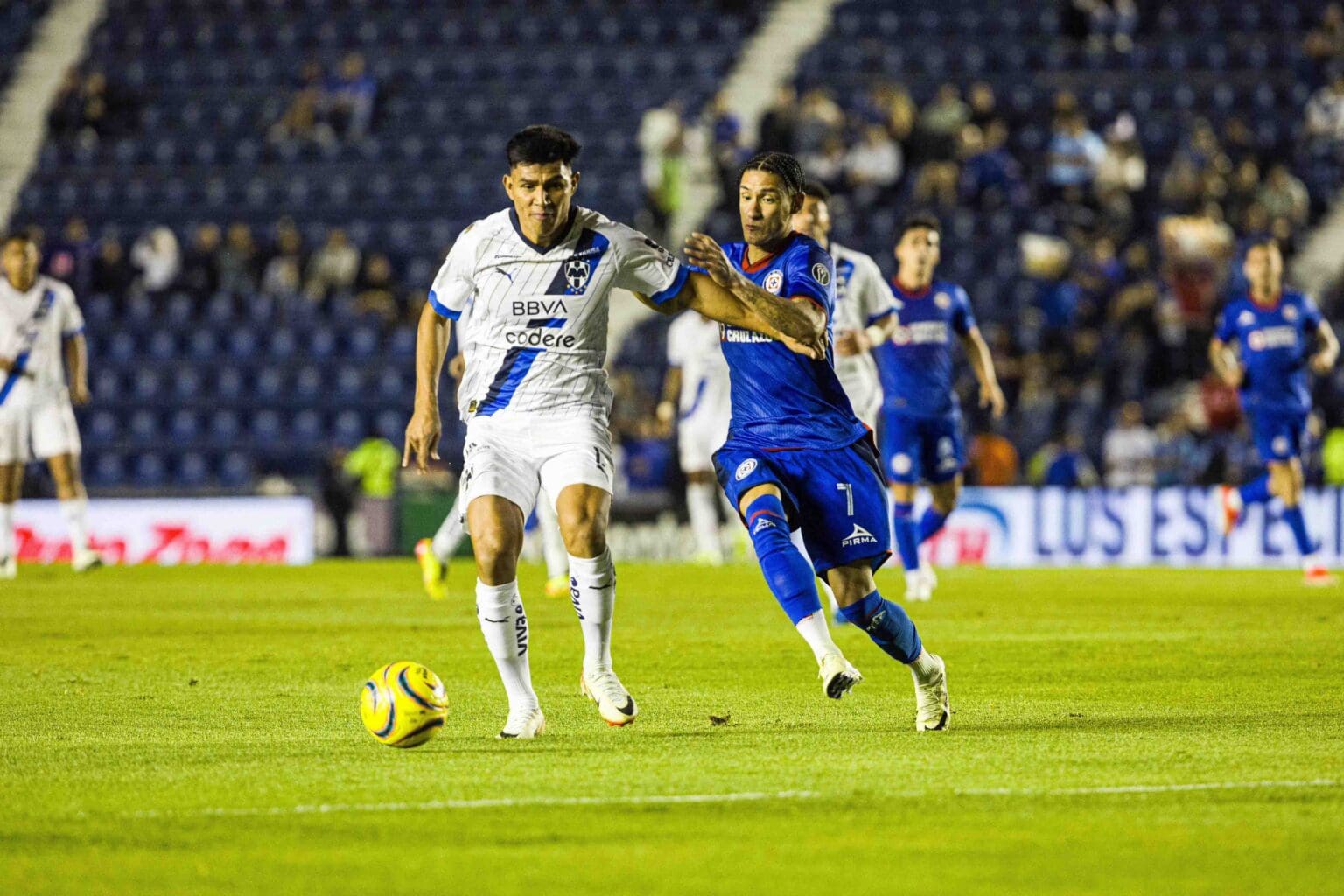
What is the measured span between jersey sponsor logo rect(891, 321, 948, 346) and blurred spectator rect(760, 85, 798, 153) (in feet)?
42.5

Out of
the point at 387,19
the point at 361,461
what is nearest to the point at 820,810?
the point at 361,461

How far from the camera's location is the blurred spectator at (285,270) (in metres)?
27.9

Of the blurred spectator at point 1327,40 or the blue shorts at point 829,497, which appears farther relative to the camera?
the blurred spectator at point 1327,40

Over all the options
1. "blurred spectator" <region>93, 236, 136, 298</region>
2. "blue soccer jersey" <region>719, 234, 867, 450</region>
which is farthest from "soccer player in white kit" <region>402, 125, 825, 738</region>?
"blurred spectator" <region>93, 236, 136, 298</region>

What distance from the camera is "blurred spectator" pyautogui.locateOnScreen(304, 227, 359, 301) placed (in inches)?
1097

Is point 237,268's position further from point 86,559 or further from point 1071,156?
point 1071,156

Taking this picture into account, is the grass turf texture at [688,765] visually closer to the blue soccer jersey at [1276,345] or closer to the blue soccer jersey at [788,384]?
the blue soccer jersey at [788,384]

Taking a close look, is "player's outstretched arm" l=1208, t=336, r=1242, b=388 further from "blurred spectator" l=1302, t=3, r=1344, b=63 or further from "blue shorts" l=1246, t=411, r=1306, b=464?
"blurred spectator" l=1302, t=3, r=1344, b=63

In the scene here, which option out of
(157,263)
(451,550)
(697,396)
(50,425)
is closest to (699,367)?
(697,396)

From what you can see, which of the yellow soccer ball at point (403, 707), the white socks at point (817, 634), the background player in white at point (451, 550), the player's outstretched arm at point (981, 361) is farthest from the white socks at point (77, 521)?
the white socks at point (817, 634)

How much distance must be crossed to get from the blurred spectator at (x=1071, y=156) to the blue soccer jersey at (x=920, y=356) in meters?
12.7

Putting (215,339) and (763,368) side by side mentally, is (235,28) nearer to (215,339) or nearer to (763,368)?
(215,339)

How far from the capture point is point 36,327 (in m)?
17.4

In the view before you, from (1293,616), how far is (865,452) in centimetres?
692
